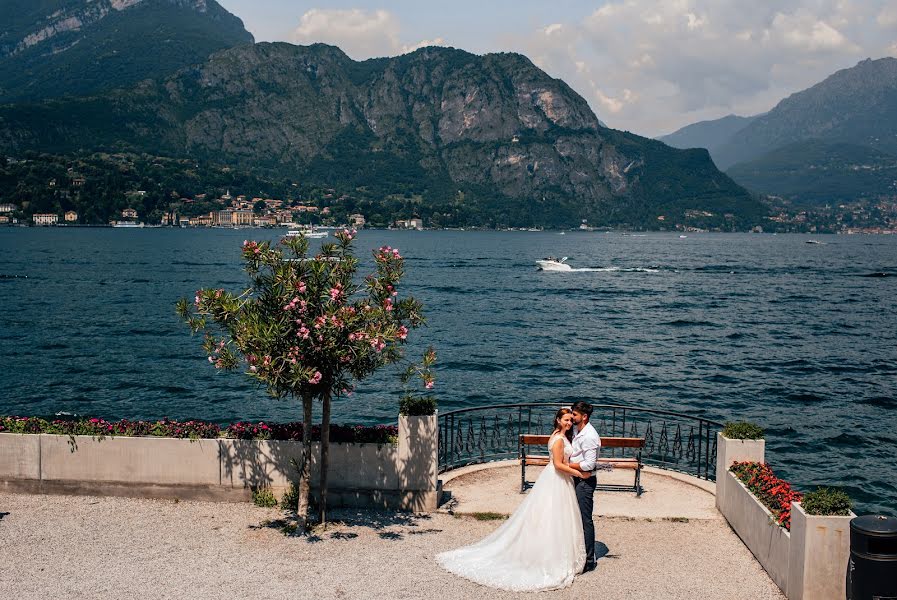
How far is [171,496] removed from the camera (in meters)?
13.6

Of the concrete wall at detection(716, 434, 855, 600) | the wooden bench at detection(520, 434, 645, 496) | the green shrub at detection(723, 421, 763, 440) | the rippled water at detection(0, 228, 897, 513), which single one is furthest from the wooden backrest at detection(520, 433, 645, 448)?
the rippled water at detection(0, 228, 897, 513)

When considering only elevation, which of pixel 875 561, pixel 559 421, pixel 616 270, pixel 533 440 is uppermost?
pixel 559 421

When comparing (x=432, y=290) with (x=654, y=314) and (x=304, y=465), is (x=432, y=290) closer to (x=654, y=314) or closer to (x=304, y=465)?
(x=654, y=314)

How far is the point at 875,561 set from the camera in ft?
29.3

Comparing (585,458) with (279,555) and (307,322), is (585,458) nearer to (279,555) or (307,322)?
(307,322)

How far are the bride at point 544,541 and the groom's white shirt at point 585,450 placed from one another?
11cm

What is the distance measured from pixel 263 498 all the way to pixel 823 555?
28.8 feet

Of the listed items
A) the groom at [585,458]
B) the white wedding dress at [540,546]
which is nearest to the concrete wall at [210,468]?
the white wedding dress at [540,546]

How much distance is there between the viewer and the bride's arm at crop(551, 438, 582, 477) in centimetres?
1081

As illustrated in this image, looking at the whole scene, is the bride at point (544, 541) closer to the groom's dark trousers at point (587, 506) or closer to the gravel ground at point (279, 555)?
the groom's dark trousers at point (587, 506)

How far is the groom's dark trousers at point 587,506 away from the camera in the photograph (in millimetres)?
11180

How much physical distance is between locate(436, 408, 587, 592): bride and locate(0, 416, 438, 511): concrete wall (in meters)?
2.41

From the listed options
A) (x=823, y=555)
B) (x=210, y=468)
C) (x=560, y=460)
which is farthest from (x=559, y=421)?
(x=210, y=468)

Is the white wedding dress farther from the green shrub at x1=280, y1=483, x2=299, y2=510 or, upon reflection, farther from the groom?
the green shrub at x1=280, y1=483, x2=299, y2=510
